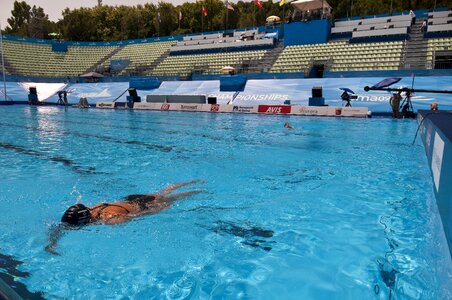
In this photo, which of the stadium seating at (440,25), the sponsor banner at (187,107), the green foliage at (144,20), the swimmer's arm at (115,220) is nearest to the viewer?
the swimmer's arm at (115,220)

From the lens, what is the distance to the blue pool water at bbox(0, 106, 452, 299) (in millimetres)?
3172

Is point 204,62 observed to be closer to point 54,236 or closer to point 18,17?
point 54,236

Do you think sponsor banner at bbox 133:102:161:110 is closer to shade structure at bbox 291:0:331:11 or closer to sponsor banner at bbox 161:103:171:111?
sponsor banner at bbox 161:103:171:111

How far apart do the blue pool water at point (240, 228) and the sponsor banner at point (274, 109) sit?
11.6 meters

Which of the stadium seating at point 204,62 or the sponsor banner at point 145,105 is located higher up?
the stadium seating at point 204,62

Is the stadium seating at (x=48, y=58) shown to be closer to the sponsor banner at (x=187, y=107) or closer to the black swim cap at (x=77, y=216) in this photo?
the sponsor banner at (x=187, y=107)

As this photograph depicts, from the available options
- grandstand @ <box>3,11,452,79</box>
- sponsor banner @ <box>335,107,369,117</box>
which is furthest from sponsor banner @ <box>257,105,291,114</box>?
grandstand @ <box>3,11,452,79</box>

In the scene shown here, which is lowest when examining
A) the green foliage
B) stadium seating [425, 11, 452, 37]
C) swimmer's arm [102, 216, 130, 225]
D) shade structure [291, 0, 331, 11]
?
swimmer's arm [102, 216, 130, 225]

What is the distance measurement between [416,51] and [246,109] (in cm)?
1296

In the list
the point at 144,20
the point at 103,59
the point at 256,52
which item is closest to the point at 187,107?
the point at 256,52

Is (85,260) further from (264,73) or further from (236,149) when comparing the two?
(264,73)

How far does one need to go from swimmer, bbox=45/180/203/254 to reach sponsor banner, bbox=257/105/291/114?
16286 millimetres

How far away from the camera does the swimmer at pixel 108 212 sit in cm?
419

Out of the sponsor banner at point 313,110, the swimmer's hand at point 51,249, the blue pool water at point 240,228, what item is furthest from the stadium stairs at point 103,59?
the swimmer's hand at point 51,249
